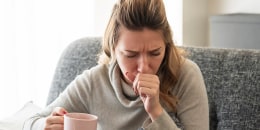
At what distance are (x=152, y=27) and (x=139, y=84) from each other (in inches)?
6.3

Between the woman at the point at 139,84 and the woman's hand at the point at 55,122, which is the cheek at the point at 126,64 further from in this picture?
the woman's hand at the point at 55,122

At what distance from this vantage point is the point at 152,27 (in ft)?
3.81

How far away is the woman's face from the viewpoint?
3.73ft

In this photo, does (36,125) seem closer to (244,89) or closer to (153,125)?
(153,125)

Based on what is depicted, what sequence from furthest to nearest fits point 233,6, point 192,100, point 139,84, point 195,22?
point 195,22
point 233,6
point 192,100
point 139,84

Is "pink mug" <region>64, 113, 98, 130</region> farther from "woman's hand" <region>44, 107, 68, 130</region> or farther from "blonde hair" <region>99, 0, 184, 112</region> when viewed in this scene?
"blonde hair" <region>99, 0, 184, 112</region>

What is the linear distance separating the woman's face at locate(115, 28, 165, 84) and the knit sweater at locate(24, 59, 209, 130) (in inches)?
5.0

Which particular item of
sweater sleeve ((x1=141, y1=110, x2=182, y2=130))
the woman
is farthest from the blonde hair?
sweater sleeve ((x1=141, y1=110, x2=182, y2=130))

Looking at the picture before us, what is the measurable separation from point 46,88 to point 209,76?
3.98 ft

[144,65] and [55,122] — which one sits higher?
[144,65]

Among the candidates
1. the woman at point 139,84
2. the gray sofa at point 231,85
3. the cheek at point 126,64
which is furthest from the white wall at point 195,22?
the cheek at point 126,64

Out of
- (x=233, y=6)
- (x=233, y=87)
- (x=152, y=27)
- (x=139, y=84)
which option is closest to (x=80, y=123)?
(x=139, y=84)

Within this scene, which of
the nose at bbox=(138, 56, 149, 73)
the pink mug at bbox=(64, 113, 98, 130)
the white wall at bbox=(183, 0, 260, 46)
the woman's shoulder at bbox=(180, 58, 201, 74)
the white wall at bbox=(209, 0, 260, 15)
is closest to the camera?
the pink mug at bbox=(64, 113, 98, 130)

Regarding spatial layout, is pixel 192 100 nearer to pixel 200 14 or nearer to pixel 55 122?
pixel 55 122
